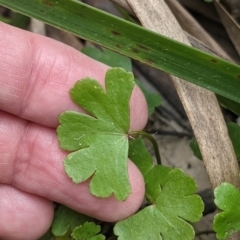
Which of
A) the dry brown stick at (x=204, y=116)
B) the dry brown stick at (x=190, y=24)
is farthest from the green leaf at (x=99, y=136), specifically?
the dry brown stick at (x=190, y=24)

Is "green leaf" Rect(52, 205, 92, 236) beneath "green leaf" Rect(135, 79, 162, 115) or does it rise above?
beneath

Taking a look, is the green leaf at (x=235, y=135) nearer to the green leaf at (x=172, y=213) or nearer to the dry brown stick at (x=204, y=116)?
the dry brown stick at (x=204, y=116)

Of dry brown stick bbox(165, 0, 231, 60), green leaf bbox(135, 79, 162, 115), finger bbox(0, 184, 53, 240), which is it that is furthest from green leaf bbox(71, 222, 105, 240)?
dry brown stick bbox(165, 0, 231, 60)

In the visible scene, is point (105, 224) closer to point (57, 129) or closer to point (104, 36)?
point (57, 129)

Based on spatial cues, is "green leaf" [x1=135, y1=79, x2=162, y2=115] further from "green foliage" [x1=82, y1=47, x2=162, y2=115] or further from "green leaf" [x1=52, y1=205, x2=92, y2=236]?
"green leaf" [x1=52, y1=205, x2=92, y2=236]

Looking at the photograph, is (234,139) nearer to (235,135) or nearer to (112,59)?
(235,135)

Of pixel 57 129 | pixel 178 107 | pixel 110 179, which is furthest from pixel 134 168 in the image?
pixel 178 107
